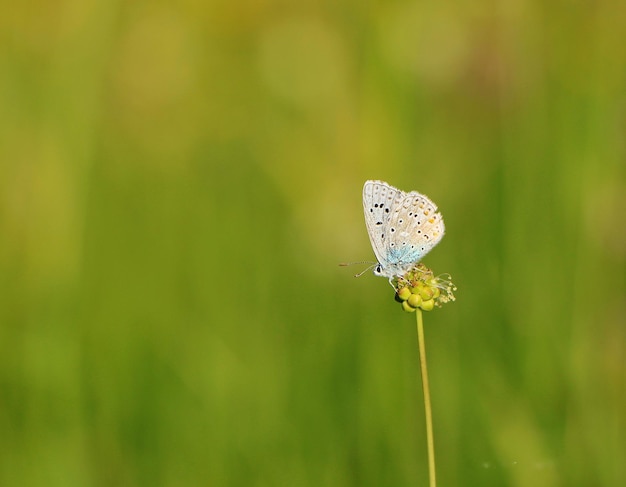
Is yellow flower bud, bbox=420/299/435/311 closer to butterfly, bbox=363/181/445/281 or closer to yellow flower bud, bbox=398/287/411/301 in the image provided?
yellow flower bud, bbox=398/287/411/301

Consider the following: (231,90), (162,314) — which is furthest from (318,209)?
(231,90)

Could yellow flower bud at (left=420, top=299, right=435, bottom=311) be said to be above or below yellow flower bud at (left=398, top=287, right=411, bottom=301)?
below

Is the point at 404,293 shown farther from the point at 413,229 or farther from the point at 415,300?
the point at 413,229

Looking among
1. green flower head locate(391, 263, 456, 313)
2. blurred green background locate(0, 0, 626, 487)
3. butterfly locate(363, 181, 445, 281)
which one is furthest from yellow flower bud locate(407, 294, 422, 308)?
blurred green background locate(0, 0, 626, 487)

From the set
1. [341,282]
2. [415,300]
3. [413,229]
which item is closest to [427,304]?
[415,300]

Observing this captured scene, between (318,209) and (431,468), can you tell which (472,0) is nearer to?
→ (318,209)

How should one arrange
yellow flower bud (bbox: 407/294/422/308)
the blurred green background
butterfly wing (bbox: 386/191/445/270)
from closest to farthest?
yellow flower bud (bbox: 407/294/422/308)
butterfly wing (bbox: 386/191/445/270)
the blurred green background
